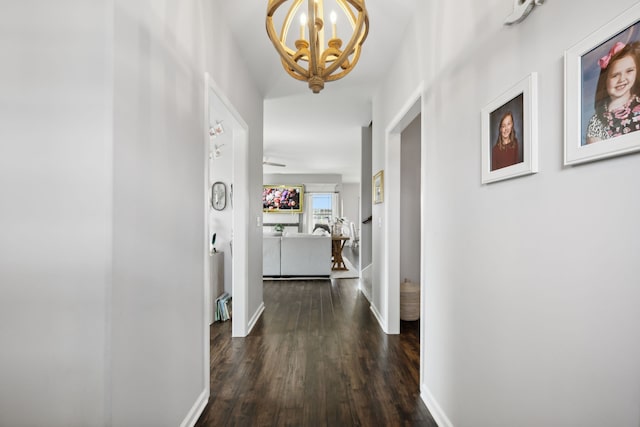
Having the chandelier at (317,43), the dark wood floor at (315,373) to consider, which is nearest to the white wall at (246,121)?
the dark wood floor at (315,373)

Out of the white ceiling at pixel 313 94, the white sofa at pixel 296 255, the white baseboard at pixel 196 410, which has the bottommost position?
the white baseboard at pixel 196 410

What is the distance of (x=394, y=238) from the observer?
122 inches

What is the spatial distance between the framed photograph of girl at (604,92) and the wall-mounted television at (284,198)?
9851 mm

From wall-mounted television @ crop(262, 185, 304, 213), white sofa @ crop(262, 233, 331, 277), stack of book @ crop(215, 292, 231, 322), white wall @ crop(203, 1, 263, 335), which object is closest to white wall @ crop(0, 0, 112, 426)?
white wall @ crop(203, 1, 263, 335)

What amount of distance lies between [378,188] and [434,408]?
228 centimetres

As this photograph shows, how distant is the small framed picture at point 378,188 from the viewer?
3384 mm

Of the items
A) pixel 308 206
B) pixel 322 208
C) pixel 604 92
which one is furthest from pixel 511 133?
pixel 322 208

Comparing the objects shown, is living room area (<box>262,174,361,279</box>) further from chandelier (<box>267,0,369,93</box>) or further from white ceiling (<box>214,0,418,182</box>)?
chandelier (<box>267,0,369,93</box>)

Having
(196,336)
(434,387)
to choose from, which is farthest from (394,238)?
(196,336)

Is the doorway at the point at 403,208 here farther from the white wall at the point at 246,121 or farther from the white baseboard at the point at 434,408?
the white wall at the point at 246,121

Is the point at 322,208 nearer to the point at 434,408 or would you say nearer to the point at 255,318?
the point at 255,318

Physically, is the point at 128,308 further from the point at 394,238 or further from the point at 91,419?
the point at 394,238

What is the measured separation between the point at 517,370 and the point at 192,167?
5.83 feet

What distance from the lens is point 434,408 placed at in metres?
1.79
